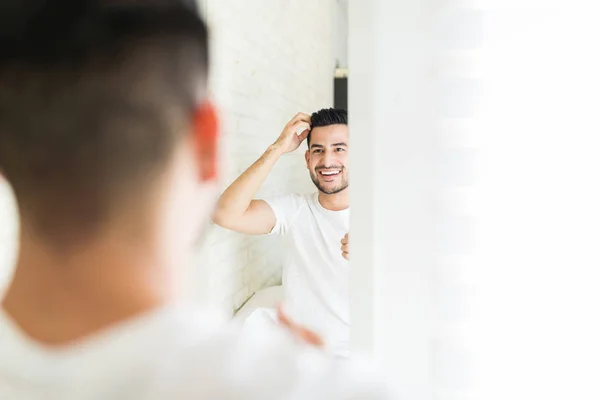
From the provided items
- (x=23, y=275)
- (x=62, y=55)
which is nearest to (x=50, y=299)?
(x=23, y=275)

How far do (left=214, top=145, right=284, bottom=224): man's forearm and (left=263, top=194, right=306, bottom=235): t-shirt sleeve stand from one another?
0.55 ft

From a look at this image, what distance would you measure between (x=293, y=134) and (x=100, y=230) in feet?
5.55

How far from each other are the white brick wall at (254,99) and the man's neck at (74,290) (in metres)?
1.30


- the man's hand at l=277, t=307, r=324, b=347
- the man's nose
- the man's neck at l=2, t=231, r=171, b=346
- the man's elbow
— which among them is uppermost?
the man's nose

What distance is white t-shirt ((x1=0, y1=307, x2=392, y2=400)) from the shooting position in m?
0.41

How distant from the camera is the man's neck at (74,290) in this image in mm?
429

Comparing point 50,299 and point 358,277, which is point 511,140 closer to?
point 358,277

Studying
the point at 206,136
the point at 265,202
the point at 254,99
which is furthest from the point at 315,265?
the point at 206,136

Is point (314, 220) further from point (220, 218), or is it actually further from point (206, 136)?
point (206, 136)

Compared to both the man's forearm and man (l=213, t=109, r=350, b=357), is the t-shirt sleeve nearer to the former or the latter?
man (l=213, t=109, r=350, b=357)

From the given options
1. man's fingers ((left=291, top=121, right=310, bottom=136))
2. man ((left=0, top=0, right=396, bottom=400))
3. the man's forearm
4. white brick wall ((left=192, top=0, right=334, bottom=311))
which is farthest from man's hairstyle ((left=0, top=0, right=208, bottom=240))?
man's fingers ((left=291, top=121, right=310, bottom=136))

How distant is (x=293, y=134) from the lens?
2102 mm

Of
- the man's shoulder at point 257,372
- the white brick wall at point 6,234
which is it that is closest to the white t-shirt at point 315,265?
the white brick wall at point 6,234

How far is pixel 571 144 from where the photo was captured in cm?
60
